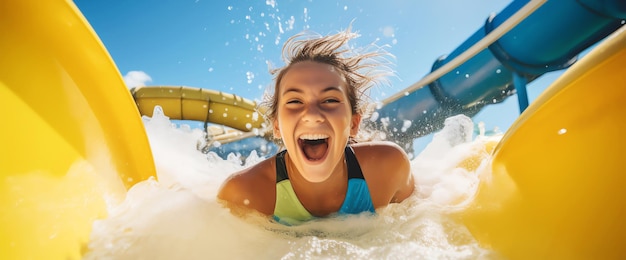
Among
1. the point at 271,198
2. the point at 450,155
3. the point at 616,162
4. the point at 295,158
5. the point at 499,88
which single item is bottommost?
the point at 616,162

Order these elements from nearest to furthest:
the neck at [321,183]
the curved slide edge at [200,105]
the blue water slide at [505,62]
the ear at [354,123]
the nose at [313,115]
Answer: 1. the nose at [313,115]
2. the neck at [321,183]
3. the ear at [354,123]
4. the blue water slide at [505,62]
5. the curved slide edge at [200,105]

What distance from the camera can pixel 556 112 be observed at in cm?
108

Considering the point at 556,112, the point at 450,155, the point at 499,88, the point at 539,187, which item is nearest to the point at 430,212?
the point at 539,187

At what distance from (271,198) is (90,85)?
0.86 meters

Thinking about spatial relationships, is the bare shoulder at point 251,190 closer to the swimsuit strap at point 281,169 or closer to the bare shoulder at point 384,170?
the swimsuit strap at point 281,169

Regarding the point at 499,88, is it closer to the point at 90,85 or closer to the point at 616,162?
the point at 616,162

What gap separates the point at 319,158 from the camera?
1.54 meters

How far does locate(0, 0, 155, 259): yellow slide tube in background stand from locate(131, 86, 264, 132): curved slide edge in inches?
124

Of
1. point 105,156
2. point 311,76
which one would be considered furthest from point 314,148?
point 105,156

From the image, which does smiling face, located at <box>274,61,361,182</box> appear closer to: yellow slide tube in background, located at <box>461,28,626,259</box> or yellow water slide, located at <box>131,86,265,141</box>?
yellow slide tube in background, located at <box>461,28,626,259</box>

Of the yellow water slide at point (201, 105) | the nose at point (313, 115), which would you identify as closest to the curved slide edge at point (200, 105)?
the yellow water slide at point (201, 105)

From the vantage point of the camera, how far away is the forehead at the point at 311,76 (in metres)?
1.54

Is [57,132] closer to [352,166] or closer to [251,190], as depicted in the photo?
[251,190]

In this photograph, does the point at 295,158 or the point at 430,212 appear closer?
the point at 430,212
